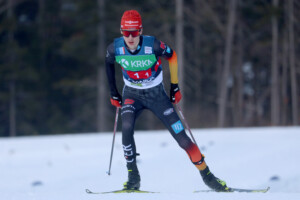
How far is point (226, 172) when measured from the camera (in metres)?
8.05

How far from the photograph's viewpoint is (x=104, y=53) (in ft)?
71.9

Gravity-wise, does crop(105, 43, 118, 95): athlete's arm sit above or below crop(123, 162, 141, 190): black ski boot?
above

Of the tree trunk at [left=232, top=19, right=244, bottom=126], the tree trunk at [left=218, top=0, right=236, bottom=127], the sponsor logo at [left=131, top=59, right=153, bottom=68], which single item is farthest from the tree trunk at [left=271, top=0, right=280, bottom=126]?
the sponsor logo at [left=131, top=59, right=153, bottom=68]

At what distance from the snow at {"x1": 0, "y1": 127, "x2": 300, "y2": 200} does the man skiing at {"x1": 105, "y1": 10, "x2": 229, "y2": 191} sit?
184 cm

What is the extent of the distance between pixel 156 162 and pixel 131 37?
4408 millimetres

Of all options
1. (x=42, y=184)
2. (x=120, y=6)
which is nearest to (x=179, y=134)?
(x=42, y=184)

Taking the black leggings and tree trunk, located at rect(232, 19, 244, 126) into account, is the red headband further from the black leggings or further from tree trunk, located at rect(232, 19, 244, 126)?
tree trunk, located at rect(232, 19, 244, 126)

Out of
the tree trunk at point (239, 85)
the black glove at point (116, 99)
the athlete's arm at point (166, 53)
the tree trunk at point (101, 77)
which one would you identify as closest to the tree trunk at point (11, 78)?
the tree trunk at point (101, 77)

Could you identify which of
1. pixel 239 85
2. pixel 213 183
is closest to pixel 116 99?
pixel 213 183

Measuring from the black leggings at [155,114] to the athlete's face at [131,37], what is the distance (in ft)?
1.75

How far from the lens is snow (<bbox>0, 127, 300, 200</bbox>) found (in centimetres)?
755

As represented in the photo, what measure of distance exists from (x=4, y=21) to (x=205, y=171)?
66.5 ft

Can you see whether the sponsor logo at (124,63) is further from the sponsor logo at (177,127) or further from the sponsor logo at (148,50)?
the sponsor logo at (177,127)

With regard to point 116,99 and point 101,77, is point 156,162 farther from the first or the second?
point 101,77
